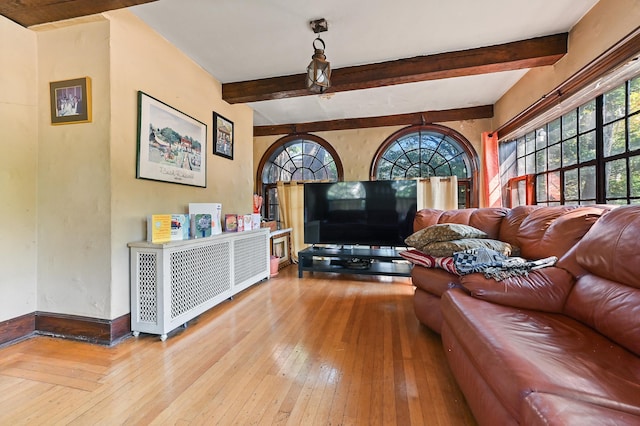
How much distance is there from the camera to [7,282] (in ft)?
5.89

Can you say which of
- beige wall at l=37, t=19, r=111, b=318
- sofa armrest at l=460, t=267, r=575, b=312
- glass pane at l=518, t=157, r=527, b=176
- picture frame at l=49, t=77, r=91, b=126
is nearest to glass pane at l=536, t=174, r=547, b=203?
glass pane at l=518, t=157, r=527, b=176

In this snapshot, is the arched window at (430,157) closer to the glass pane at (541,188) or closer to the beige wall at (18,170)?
the glass pane at (541,188)

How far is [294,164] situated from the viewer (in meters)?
4.62

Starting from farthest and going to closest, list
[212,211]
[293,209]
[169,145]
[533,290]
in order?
[293,209] → [212,211] → [169,145] → [533,290]

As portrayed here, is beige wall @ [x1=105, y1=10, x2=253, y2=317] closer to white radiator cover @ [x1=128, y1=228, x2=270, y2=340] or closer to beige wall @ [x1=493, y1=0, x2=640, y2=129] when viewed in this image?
white radiator cover @ [x1=128, y1=228, x2=270, y2=340]

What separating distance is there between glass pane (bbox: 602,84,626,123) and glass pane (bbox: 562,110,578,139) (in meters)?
0.34

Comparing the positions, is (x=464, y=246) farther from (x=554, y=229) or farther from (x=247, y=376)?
(x=247, y=376)

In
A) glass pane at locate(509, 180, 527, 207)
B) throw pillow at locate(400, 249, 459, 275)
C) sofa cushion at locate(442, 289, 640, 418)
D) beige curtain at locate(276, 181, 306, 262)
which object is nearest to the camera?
sofa cushion at locate(442, 289, 640, 418)

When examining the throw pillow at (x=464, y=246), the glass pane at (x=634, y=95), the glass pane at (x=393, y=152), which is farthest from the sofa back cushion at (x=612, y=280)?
the glass pane at (x=393, y=152)

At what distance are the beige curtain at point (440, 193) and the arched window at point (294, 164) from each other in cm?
133

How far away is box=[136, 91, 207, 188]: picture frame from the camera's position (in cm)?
201

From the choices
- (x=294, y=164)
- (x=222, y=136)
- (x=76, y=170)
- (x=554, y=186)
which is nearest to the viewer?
(x=76, y=170)

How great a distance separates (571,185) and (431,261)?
1.59 m

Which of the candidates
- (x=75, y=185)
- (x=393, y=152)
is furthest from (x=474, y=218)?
(x=75, y=185)
